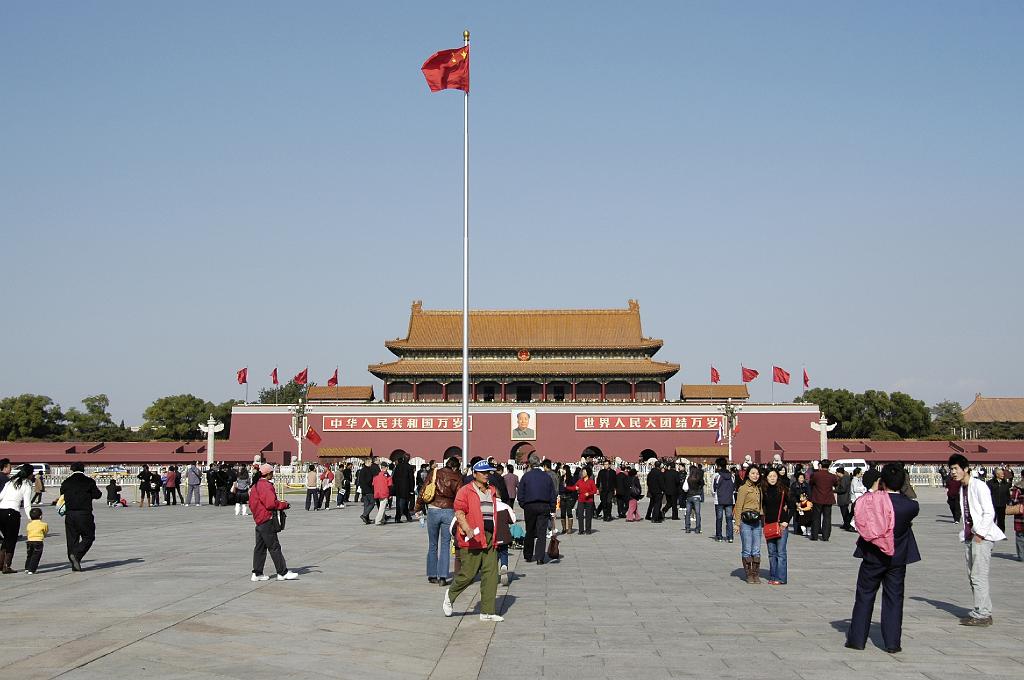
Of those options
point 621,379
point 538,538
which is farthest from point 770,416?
point 538,538

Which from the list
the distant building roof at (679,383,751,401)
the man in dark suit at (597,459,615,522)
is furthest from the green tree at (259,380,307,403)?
the man in dark suit at (597,459,615,522)

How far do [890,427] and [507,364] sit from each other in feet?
96.9

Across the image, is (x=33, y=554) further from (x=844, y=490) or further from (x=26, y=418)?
(x=26, y=418)

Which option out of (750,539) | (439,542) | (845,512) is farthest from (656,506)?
(439,542)

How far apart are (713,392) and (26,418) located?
1786 inches

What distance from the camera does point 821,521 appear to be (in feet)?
61.6

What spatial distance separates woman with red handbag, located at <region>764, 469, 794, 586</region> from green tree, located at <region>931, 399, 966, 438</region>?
69.9m

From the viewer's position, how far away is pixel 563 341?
62625 mm

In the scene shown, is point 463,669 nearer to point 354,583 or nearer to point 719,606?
point 719,606

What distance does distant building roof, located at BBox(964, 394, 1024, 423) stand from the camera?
4031 inches

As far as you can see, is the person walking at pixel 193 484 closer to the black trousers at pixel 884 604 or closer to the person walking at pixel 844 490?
the person walking at pixel 844 490

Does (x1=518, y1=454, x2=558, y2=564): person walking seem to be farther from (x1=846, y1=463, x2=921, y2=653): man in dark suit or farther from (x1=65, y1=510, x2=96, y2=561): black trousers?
(x1=846, y1=463, x2=921, y2=653): man in dark suit

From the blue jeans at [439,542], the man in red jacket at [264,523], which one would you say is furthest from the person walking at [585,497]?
the man in red jacket at [264,523]

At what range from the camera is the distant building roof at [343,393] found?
61647mm
